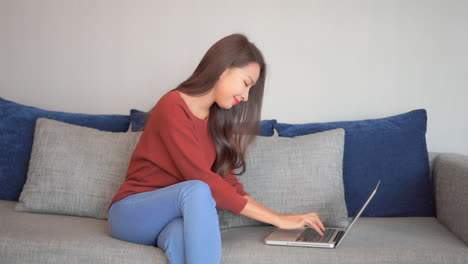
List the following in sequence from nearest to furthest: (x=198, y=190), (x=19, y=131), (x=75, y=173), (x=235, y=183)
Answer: (x=198, y=190) < (x=235, y=183) < (x=75, y=173) < (x=19, y=131)

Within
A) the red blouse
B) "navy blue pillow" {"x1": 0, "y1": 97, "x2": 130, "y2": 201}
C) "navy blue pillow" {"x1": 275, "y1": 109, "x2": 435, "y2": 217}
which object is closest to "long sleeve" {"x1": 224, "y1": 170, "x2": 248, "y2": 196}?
the red blouse

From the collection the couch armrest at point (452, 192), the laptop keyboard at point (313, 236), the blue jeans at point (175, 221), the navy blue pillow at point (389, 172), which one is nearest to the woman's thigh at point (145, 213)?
the blue jeans at point (175, 221)

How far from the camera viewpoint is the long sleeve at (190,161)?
81.7 inches

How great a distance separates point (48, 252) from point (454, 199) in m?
1.54

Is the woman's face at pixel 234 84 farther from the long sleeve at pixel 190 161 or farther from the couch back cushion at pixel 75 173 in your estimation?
the couch back cushion at pixel 75 173

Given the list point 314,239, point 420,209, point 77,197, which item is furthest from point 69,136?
point 420,209

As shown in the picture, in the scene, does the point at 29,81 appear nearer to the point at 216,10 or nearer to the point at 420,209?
the point at 216,10

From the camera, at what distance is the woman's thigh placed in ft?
6.48

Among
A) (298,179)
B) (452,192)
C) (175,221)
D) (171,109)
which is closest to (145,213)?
(175,221)

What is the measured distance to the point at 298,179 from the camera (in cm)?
243

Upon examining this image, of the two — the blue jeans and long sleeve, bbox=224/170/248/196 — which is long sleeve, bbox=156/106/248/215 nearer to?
the blue jeans

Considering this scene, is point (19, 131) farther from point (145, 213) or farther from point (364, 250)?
point (364, 250)

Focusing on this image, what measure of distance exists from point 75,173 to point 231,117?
0.71 metres

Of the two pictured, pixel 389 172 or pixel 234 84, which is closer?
pixel 234 84
